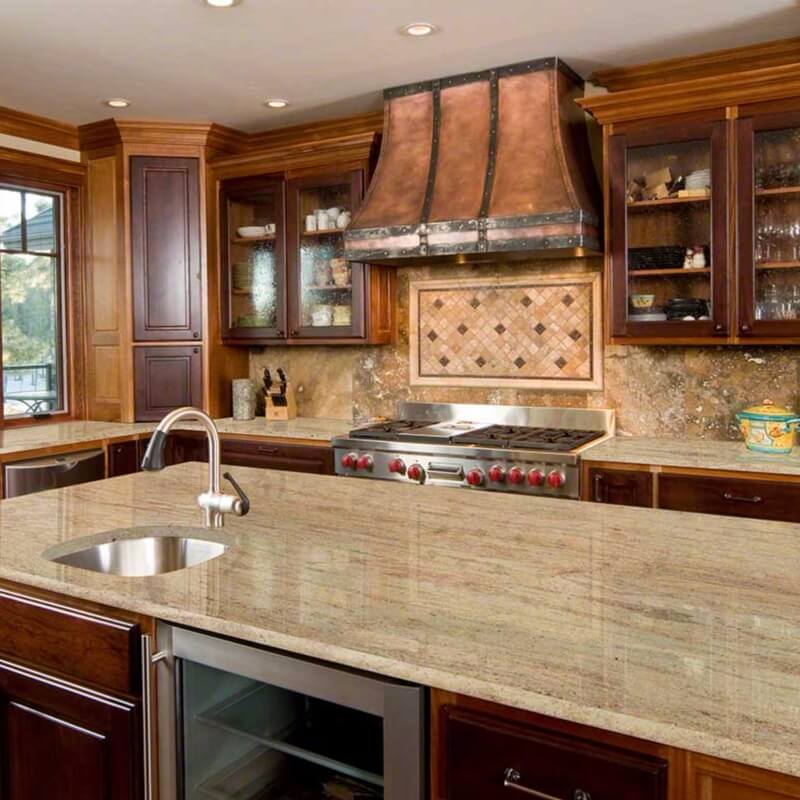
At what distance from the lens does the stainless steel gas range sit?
3.34 meters

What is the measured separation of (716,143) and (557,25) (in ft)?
2.68

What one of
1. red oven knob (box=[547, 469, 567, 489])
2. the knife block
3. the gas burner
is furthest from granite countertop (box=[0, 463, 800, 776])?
the knife block

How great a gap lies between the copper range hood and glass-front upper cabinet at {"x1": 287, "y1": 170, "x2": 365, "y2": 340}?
0.32m

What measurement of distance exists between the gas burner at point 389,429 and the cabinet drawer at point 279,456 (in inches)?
7.5

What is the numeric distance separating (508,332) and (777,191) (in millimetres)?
1427

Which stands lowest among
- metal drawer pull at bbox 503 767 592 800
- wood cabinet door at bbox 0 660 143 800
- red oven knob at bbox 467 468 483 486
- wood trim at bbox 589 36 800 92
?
wood cabinet door at bbox 0 660 143 800

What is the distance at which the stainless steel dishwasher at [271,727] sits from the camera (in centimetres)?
116

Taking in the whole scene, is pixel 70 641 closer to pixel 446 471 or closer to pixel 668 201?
pixel 446 471

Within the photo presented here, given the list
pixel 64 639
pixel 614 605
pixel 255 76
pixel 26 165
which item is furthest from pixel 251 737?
pixel 26 165

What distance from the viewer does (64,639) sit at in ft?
4.99

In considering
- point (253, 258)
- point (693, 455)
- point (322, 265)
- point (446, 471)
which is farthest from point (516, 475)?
point (253, 258)

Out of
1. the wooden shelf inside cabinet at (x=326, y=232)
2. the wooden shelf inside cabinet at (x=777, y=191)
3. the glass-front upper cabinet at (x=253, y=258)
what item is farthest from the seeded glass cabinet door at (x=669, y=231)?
the glass-front upper cabinet at (x=253, y=258)

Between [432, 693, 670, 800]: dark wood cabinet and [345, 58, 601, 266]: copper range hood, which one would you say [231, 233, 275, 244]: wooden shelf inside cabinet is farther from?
[432, 693, 670, 800]: dark wood cabinet

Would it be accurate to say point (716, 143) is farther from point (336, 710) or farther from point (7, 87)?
point (7, 87)
